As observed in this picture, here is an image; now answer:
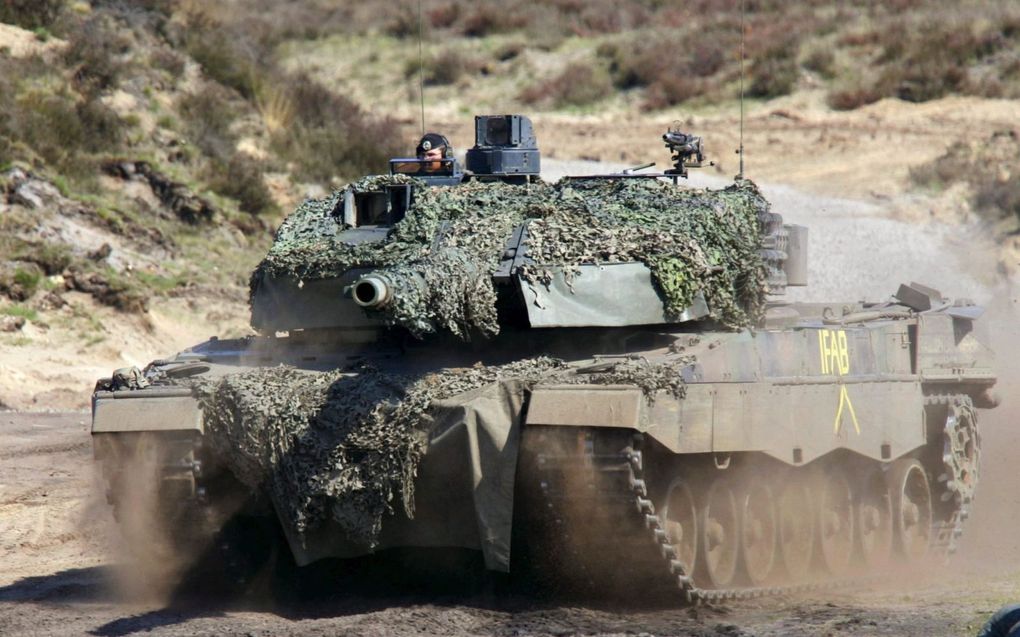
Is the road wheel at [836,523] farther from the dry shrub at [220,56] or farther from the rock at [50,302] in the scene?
the dry shrub at [220,56]

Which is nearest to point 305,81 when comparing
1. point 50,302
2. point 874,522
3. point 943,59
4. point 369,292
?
point 50,302

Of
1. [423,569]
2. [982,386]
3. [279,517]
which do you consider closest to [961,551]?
[982,386]

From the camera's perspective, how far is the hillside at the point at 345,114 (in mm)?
21062

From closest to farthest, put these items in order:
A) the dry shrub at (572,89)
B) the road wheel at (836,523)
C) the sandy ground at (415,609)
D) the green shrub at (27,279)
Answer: the sandy ground at (415,609)
the road wheel at (836,523)
the green shrub at (27,279)
the dry shrub at (572,89)

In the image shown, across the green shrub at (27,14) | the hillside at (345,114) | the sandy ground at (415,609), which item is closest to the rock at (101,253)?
the hillside at (345,114)

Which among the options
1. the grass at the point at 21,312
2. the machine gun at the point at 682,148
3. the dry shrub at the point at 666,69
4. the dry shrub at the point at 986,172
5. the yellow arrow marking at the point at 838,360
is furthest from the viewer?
the dry shrub at the point at 666,69

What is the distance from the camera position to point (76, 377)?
1934 centimetres

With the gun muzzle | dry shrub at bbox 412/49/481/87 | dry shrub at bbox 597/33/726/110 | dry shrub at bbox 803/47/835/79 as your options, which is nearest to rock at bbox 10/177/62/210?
the gun muzzle

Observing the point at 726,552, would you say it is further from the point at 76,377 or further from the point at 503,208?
the point at 76,377

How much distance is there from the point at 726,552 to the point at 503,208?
295 cm

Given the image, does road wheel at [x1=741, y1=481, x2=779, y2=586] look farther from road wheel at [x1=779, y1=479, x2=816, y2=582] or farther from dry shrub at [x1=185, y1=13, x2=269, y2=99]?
dry shrub at [x1=185, y1=13, x2=269, y2=99]

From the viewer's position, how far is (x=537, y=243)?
11.2 metres

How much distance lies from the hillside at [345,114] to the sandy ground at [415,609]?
585 centimetres

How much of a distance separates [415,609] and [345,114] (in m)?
18.9
